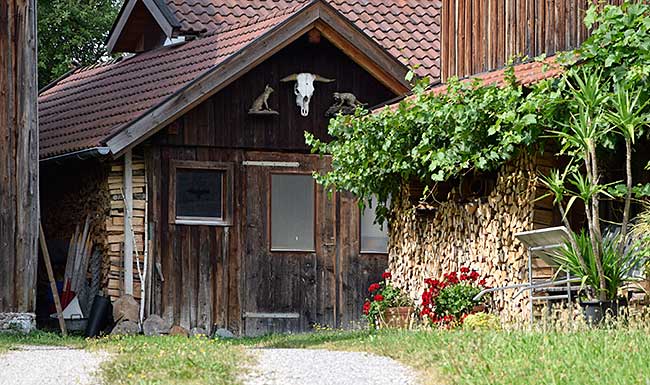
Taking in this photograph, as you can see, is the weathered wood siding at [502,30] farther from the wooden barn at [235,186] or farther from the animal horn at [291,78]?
the animal horn at [291,78]

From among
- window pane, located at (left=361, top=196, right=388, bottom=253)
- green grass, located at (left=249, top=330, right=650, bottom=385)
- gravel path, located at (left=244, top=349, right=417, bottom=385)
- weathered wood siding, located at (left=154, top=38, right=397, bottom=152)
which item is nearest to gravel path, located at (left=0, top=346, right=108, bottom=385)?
gravel path, located at (left=244, top=349, right=417, bottom=385)

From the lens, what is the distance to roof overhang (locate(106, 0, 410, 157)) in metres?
19.9

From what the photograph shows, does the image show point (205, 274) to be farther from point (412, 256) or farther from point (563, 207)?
point (563, 207)

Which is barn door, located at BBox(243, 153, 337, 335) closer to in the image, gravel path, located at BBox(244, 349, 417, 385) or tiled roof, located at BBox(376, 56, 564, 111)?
tiled roof, located at BBox(376, 56, 564, 111)

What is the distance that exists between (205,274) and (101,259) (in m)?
1.58

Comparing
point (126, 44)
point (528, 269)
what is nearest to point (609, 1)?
point (528, 269)

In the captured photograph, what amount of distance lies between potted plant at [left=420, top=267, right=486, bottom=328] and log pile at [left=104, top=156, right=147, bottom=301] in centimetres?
546

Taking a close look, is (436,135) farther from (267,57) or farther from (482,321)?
(267,57)

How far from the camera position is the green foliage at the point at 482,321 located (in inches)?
595

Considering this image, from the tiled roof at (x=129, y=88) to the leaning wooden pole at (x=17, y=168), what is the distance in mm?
1458

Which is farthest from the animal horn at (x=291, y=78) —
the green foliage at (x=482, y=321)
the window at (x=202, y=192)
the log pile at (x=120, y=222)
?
the green foliage at (x=482, y=321)

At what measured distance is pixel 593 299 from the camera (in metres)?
13.7

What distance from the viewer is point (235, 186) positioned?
21.1 m

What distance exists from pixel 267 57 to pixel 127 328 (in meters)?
4.33
